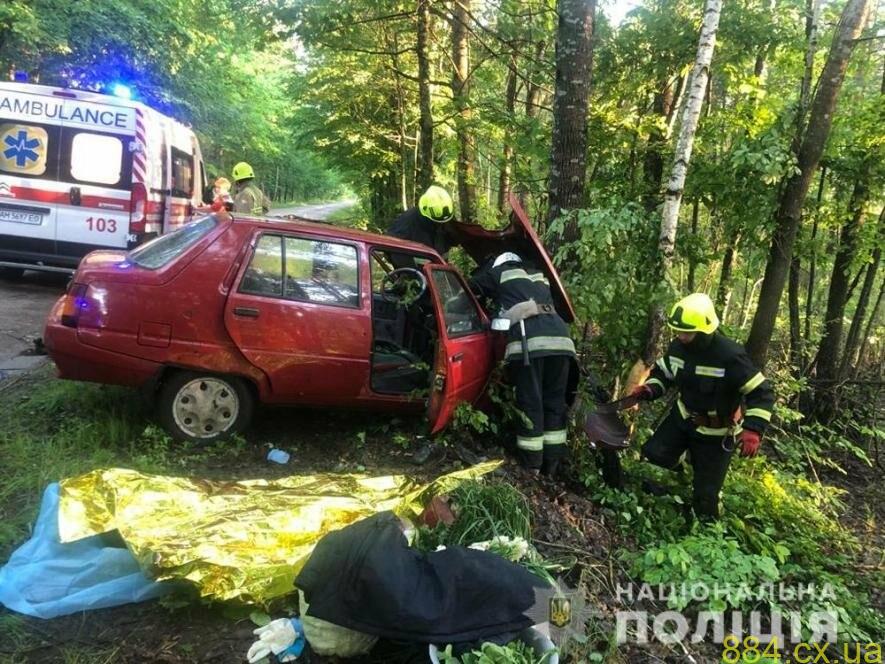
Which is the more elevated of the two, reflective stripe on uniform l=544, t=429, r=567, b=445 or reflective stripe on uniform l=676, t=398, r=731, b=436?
reflective stripe on uniform l=676, t=398, r=731, b=436

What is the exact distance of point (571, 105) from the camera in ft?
17.4

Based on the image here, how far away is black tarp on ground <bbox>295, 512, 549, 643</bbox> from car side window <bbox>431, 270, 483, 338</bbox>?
2.20m

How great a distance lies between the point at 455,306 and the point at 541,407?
3.32 ft

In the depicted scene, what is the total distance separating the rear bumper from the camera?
12.7 ft

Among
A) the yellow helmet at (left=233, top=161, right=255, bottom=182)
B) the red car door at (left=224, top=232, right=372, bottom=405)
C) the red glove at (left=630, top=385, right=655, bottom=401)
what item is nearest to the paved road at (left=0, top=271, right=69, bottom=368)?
the yellow helmet at (left=233, top=161, right=255, bottom=182)

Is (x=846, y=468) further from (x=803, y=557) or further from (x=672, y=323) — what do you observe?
(x=672, y=323)

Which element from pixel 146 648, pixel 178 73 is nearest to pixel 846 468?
pixel 146 648

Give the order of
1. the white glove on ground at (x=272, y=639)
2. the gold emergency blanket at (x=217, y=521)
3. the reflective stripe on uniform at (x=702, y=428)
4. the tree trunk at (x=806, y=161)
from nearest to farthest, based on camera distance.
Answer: the white glove on ground at (x=272, y=639) < the gold emergency blanket at (x=217, y=521) < the reflective stripe on uniform at (x=702, y=428) < the tree trunk at (x=806, y=161)

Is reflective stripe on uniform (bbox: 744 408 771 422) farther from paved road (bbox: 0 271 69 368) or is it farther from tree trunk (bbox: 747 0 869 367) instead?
paved road (bbox: 0 271 69 368)

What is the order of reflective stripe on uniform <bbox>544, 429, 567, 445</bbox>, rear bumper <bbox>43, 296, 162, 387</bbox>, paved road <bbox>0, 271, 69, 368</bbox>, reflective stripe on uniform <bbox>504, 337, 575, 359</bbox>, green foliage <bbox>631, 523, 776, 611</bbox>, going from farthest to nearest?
paved road <bbox>0, 271, 69, 368</bbox>, reflective stripe on uniform <bbox>544, 429, 567, 445</bbox>, reflective stripe on uniform <bbox>504, 337, 575, 359</bbox>, rear bumper <bbox>43, 296, 162, 387</bbox>, green foliage <bbox>631, 523, 776, 611</bbox>

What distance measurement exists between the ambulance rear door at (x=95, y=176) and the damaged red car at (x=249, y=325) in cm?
308

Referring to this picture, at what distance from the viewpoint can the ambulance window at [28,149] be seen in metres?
6.88

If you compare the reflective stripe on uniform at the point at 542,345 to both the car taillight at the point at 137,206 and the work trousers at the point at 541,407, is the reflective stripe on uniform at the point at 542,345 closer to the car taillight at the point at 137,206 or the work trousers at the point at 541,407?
the work trousers at the point at 541,407

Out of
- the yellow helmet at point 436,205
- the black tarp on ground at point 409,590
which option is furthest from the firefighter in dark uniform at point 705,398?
the black tarp on ground at point 409,590
